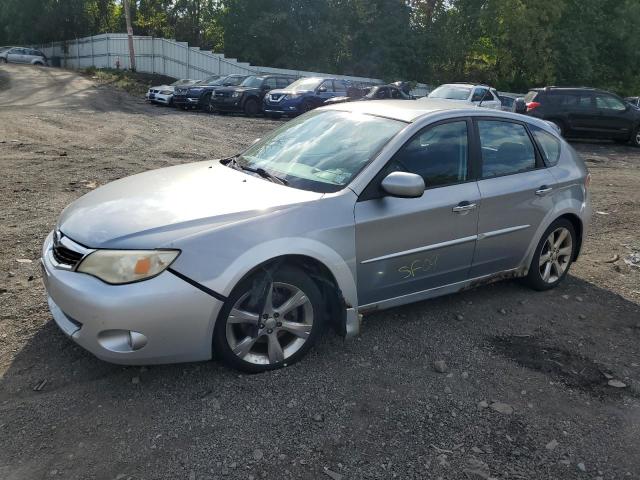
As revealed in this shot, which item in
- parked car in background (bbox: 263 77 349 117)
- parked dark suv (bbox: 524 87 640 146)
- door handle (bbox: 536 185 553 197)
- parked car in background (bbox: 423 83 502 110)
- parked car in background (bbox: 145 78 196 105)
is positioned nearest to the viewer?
door handle (bbox: 536 185 553 197)

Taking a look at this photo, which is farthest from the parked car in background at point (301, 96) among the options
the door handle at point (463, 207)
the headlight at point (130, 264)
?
the headlight at point (130, 264)

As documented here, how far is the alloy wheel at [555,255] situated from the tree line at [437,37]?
106 feet

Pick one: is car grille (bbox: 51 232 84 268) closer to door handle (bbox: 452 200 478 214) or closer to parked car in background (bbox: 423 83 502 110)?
door handle (bbox: 452 200 478 214)

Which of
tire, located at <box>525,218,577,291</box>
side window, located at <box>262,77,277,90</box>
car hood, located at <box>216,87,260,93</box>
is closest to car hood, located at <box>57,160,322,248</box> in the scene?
tire, located at <box>525,218,577,291</box>

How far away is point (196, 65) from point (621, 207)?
29700 millimetres

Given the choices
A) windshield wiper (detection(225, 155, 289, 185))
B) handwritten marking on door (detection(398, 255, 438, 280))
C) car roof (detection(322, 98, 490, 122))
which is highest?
car roof (detection(322, 98, 490, 122))

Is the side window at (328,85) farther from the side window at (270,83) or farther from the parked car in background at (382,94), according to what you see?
the side window at (270,83)

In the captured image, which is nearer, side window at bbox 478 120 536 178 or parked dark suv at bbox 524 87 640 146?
side window at bbox 478 120 536 178

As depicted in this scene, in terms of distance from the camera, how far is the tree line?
34781 millimetres

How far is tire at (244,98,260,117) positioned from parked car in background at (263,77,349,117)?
799 millimetres

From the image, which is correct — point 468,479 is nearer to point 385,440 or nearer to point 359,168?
point 385,440

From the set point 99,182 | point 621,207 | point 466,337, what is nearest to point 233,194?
point 466,337

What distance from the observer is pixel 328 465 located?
9.29 ft

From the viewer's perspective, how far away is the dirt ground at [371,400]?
2840 mm
